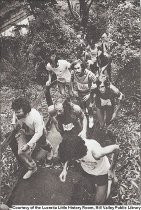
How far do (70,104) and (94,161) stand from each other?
59 cm

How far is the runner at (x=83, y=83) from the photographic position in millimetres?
3338

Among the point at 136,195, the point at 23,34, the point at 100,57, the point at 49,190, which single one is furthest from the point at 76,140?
the point at 23,34

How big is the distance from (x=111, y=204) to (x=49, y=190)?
20.8 inches

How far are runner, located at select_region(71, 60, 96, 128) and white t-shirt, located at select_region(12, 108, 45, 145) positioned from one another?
48 centimetres

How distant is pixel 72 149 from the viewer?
298cm

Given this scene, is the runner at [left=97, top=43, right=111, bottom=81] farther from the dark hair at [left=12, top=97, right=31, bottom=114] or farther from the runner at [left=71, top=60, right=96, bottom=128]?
the dark hair at [left=12, top=97, right=31, bottom=114]

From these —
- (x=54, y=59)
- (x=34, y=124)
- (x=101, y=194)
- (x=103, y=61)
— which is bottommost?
(x=101, y=194)

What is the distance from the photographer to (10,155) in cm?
321

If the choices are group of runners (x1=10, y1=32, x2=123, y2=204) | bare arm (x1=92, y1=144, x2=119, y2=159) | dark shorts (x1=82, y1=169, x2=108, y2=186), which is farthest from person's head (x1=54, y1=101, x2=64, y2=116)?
dark shorts (x1=82, y1=169, x2=108, y2=186)

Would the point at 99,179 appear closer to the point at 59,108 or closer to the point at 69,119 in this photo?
the point at 69,119

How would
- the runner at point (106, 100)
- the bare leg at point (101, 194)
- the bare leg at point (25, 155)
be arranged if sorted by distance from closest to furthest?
the bare leg at point (101, 194) → the bare leg at point (25, 155) → the runner at point (106, 100)

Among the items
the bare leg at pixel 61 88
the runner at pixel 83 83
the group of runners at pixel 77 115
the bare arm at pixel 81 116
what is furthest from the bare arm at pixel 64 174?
the bare leg at pixel 61 88

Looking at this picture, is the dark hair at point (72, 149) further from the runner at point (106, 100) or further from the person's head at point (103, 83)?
the person's head at point (103, 83)

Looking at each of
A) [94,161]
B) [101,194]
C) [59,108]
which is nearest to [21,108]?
[59,108]
